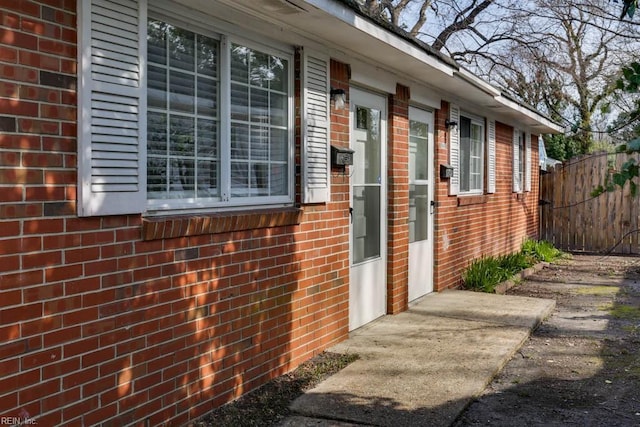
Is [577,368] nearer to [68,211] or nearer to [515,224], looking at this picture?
[68,211]

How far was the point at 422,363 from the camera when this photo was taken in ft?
17.9

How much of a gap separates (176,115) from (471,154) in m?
7.17

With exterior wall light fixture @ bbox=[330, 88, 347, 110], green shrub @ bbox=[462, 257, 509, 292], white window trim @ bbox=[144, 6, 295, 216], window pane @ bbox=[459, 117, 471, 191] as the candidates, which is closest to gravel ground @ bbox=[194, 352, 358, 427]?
white window trim @ bbox=[144, 6, 295, 216]

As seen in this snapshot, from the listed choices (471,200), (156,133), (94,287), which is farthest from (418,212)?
(94,287)

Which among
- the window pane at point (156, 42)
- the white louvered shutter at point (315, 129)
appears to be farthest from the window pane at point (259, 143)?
the window pane at point (156, 42)

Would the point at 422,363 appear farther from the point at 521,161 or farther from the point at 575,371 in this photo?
the point at 521,161

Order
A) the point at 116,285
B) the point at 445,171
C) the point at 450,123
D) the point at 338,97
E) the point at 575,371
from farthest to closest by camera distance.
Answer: the point at 450,123, the point at 445,171, the point at 338,97, the point at 575,371, the point at 116,285

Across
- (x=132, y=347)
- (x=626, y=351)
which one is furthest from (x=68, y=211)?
(x=626, y=351)

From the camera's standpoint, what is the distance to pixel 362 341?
20.2 feet

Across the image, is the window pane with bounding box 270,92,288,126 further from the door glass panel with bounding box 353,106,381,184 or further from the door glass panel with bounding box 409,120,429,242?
the door glass panel with bounding box 409,120,429,242

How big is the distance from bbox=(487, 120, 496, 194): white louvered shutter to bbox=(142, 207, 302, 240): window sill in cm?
658

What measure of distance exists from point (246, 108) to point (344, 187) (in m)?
1.65

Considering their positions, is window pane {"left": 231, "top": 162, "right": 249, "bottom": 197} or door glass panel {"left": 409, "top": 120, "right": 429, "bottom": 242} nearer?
window pane {"left": 231, "top": 162, "right": 249, "bottom": 197}

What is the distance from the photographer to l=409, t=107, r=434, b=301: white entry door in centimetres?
805
